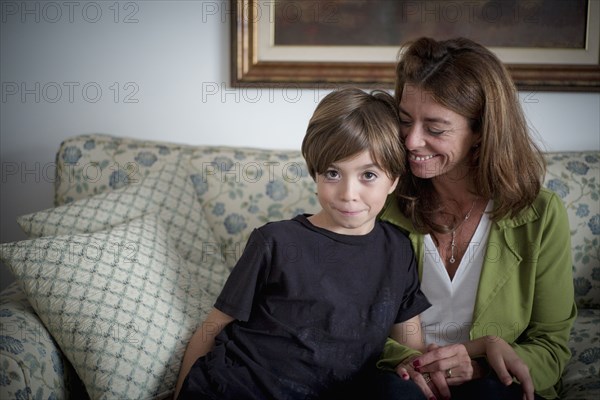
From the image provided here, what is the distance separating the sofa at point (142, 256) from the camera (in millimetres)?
1491

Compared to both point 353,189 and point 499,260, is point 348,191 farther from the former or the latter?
point 499,260

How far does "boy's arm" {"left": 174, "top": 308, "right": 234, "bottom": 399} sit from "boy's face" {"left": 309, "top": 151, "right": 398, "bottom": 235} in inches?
14.5

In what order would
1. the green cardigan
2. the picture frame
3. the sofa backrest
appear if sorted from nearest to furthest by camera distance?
the green cardigan → the sofa backrest → the picture frame

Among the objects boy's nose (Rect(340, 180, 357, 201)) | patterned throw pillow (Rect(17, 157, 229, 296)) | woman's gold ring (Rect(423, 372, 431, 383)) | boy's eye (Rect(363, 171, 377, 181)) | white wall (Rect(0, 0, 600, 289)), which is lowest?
woman's gold ring (Rect(423, 372, 431, 383))

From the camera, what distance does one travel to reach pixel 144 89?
236cm

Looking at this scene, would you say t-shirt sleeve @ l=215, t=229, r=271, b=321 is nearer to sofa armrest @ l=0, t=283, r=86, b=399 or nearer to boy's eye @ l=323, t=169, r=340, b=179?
boy's eye @ l=323, t=169, r=340, b=179

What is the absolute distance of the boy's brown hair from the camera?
55.1 inches

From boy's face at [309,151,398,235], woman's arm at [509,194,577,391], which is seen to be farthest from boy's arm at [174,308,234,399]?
woman's arm at [509,194,577,391]

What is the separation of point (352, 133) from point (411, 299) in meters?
0.47

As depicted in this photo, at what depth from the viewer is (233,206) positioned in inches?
81.5

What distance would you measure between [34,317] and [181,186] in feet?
2.07

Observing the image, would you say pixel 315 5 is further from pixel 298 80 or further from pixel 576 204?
pixel 576 204

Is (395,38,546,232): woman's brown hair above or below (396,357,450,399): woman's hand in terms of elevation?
above

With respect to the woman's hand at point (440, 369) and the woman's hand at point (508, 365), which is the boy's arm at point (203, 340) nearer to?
the woman's hand at point (440, 369)
